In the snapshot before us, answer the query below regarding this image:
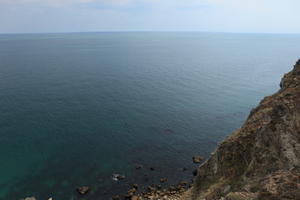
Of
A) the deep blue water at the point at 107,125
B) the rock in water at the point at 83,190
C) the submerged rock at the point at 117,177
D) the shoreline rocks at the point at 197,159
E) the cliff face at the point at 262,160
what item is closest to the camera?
the cliff face at the point at 262,160

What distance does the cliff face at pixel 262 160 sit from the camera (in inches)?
1043

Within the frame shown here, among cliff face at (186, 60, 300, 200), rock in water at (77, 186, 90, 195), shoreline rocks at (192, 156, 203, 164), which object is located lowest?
rock in water at (77, 186, 90, 195)

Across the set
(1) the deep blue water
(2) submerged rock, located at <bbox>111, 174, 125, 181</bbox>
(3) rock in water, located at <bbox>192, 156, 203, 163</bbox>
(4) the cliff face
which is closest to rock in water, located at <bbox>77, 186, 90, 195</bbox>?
(1) the deep blue water

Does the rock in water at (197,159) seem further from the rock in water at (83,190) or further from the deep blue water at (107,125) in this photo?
the rock in water at (83,190)

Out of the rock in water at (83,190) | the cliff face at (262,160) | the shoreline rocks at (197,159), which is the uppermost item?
the cliff face at (262,160)

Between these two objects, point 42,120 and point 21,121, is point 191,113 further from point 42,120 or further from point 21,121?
point 21,121

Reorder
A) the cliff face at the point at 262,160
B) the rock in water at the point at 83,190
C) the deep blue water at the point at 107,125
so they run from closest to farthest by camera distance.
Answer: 1. the cliff face at the point at 262,160
2. the rock in water at the point at 83,190
3. the deep blue water at the point at 107,125

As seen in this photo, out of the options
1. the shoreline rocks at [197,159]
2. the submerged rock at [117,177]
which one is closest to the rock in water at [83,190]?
the submerged rock at [117,177]

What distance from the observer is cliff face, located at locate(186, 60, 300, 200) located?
26502 millimetres

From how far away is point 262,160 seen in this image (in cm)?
3089

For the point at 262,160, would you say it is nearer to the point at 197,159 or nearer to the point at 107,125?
the point at 197,159

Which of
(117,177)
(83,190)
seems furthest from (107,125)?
(83,190)

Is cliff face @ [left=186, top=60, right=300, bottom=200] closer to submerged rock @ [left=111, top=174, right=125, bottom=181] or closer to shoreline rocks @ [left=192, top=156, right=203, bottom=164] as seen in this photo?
submerged rock @ [left=111, top=174, right=125, bottom=181]

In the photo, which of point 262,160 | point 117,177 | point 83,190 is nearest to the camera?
point 262,160
